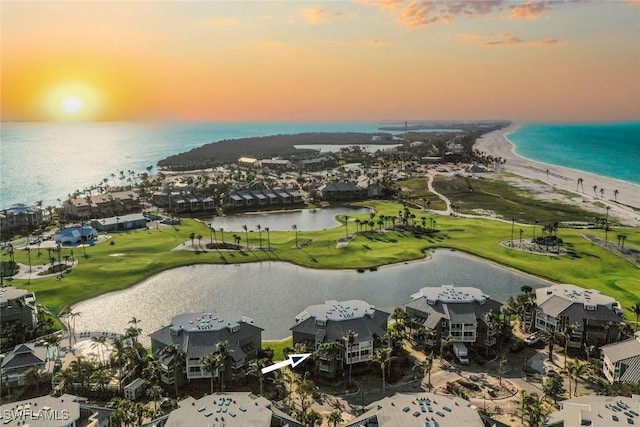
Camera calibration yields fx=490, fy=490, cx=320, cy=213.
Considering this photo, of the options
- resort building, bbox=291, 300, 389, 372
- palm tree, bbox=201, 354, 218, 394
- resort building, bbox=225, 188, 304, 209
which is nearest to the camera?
palm tree, bbox=201, 354, 218, 394

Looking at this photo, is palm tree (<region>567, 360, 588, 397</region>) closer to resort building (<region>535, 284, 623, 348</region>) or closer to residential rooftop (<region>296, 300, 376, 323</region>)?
resort building (<region>535, 284, 623, 348</region>)

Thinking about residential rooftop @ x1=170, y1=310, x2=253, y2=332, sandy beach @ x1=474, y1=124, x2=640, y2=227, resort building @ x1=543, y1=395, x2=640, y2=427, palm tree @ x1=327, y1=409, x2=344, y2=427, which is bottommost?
sandy beach @ x1=474, y1=124, x2=640, y2=227

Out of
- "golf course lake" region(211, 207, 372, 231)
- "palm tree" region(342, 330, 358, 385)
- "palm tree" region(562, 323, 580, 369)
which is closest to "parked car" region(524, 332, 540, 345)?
"palm tree" region(562, 323, 580, 369)

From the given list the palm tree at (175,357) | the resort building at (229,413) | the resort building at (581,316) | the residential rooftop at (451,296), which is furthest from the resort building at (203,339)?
the resort building at (581,316)

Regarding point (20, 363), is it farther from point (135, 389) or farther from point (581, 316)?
point (581, 316)

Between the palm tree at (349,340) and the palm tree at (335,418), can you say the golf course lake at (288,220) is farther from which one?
the palm tree at (335,418)

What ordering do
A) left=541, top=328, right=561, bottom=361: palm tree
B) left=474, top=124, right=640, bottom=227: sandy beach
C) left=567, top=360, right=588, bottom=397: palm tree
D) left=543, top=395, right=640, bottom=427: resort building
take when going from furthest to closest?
left=474, top=124, right=640, bottom=227: sandy beach, left=541, top=328, right=561, bottom=361: palm tree, left=567, top=360, right=588, bottom=397: palm tree, left=543, top=395, right=640, bottom=427: resort building
